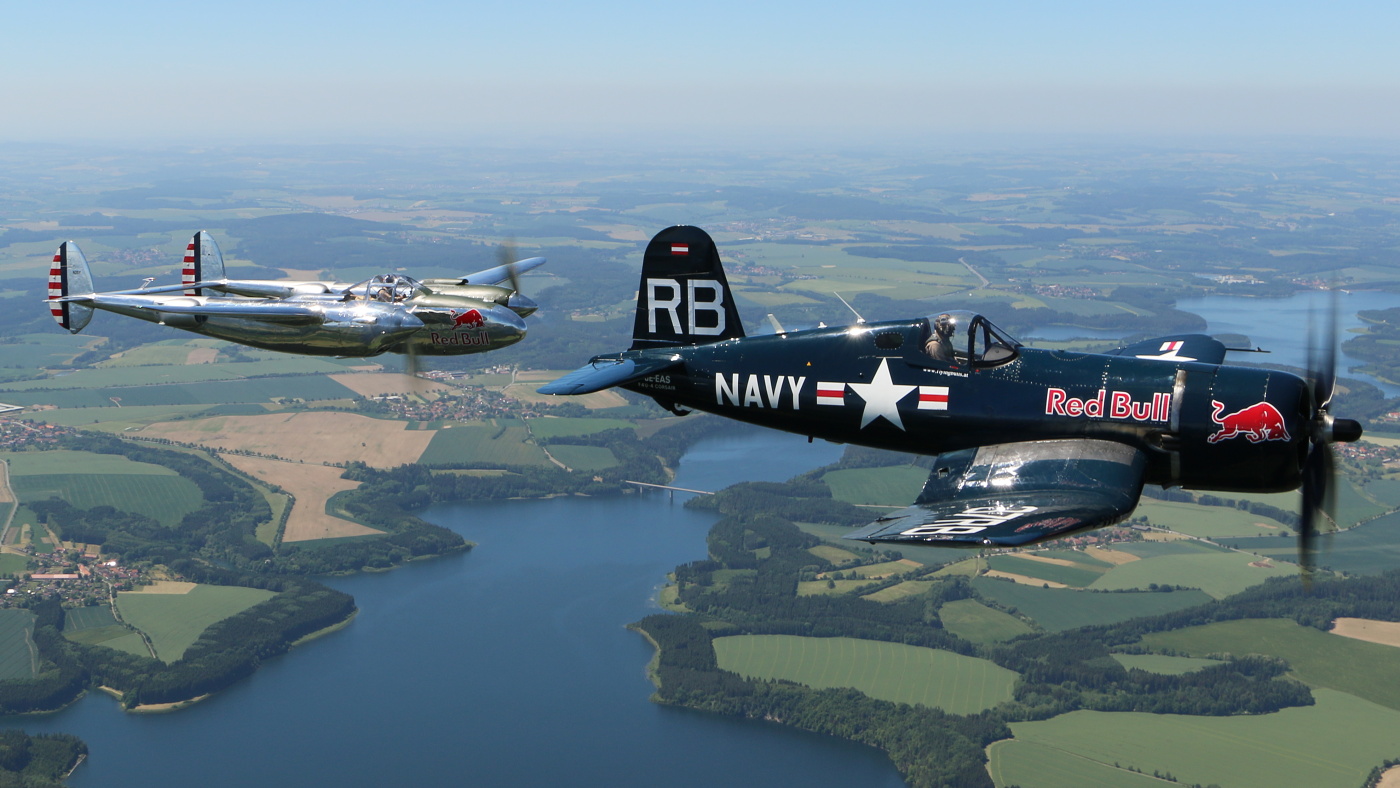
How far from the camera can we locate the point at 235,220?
178 metres

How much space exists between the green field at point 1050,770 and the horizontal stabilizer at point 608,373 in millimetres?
63622

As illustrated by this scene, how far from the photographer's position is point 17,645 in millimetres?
96625

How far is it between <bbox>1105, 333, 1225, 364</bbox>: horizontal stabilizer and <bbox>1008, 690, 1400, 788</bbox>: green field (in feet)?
194

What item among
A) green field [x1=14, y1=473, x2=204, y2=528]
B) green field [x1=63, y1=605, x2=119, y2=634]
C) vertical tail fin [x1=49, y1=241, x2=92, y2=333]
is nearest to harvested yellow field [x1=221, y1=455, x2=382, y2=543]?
green field [x1=14, y1=473, x2=204, y2=528]

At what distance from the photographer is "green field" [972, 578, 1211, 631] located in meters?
95.8

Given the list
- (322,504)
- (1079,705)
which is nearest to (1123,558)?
(1079,705)

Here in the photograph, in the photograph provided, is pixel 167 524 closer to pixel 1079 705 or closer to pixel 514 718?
pixel 514 718

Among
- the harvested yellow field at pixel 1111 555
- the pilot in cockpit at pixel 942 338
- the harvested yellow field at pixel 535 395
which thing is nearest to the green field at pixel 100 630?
the harvested yellow field at pixel 535 395

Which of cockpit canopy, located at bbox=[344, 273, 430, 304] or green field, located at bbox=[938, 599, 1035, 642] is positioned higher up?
cockpit canopy, located at bbox=[344, 273, 430, 304]

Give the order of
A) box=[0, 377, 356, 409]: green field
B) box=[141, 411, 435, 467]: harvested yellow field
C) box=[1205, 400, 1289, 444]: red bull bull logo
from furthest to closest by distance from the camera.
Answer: box=[0, 377, 356, 409]: green field → box=[141, 411, 435, 467]: harvested yellow field → box=[1205, 400, 1289, 444]: red bull bull logo

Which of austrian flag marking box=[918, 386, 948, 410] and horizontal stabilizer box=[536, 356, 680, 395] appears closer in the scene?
horizontal stabilizer box=[536, 356, 680, 395]

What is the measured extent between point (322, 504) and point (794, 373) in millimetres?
117664

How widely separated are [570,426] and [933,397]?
138 m

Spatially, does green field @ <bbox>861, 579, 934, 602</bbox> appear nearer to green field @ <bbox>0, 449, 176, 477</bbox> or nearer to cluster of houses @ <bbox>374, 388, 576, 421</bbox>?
cluster of houses @ <bbox>374, 388, 576, 421</bbox>
